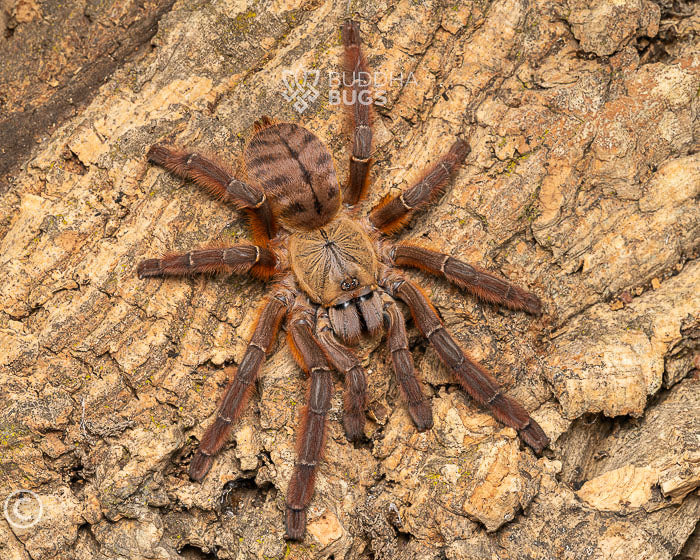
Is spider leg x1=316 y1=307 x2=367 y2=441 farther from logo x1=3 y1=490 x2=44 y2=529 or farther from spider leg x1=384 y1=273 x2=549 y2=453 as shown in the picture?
logo x1=3 y1=490 x2=44 y2=529

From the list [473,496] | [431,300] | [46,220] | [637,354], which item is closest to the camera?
[473,496]

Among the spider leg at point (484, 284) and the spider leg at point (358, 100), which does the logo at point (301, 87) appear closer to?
the spider leg at point (358, 100)

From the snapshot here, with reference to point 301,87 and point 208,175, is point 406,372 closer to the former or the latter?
point 208,175

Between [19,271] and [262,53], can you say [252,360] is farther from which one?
[262,53]

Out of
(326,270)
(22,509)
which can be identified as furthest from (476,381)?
(22,509)

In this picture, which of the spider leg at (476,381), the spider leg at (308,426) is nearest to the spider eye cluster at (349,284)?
the spider leg at (308,426)

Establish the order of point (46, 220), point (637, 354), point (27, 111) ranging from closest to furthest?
point (637, 354) < point (46, 220) < point (27, 111)

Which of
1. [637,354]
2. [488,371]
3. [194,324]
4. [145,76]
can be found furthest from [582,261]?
[145,76]
